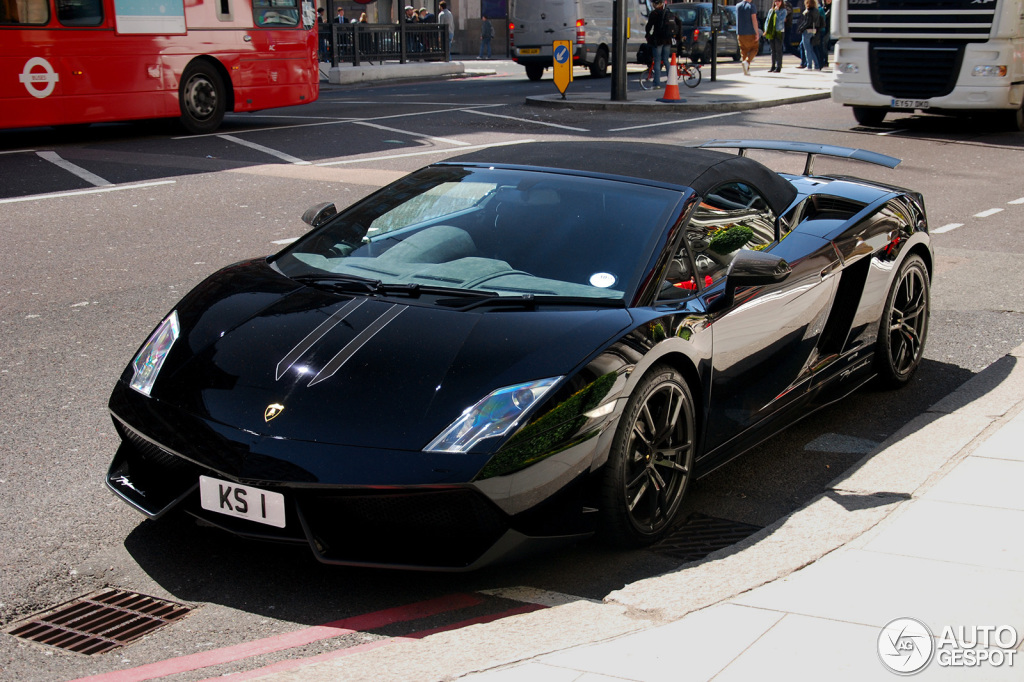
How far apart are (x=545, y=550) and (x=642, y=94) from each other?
2092 cm

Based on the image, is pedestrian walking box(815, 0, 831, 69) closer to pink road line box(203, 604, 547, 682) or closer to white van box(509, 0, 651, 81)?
white van box(509, 0, 651, 81)

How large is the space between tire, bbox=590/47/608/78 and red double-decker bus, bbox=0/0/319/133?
500 inches

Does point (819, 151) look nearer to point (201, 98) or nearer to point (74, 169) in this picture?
point (74, 169)

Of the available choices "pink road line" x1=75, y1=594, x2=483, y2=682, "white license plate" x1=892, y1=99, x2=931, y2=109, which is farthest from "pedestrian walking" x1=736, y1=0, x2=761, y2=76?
"pink road line" x1=75, y1=594, x2=483, y2=682

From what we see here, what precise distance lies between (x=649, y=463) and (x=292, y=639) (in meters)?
1.34

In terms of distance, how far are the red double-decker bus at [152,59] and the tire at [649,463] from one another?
12446 millimetres

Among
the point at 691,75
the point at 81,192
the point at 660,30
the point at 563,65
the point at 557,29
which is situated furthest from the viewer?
the point at 557,29

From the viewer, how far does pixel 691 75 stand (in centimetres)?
2588

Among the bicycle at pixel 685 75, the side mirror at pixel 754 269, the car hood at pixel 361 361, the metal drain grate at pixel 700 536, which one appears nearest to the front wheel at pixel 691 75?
the bicycle at pixel 685 75

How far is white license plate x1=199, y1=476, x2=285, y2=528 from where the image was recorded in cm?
342

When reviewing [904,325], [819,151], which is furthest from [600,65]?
[904,325]

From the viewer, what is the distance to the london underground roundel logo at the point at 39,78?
14195 mm

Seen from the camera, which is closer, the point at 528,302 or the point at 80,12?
the point at 528,302

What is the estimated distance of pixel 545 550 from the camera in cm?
360
